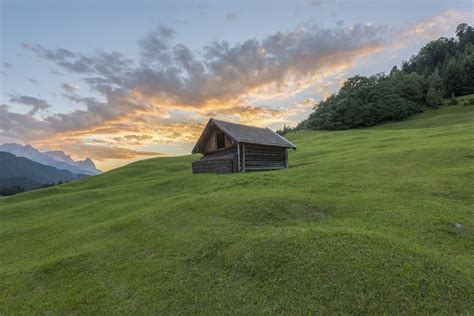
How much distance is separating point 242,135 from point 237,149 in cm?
202

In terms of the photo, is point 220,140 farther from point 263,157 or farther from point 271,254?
point 271,254

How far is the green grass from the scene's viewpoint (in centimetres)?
706

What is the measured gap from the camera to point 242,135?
95.5 feet

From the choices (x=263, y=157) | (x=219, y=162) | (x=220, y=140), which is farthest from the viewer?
(x=220, y=140)

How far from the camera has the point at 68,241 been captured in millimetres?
14070

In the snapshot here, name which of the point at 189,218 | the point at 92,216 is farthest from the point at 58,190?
the point at 189,218

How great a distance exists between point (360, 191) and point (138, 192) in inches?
811

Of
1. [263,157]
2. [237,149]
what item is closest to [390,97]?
[263,157]

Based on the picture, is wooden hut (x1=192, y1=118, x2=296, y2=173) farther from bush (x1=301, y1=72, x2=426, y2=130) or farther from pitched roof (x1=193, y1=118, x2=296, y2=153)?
bush (x1=301, y1=72, x2=426, y2=130)

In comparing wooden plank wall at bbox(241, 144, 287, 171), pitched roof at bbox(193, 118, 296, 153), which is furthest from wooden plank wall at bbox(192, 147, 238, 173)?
pitched roof at bbox(193, 118, 296, 153)

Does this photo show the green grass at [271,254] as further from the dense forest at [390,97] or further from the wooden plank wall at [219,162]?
the dense forest at [390,97]

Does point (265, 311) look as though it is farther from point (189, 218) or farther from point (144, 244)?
point (189, 218)

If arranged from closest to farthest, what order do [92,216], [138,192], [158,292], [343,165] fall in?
[158,292] < [92,216] < [343,165] < [138,192]

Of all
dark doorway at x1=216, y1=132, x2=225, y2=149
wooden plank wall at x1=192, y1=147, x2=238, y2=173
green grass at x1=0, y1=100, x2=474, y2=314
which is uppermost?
dark doorway at x1=216, y1=132, x2=225, y2=149
